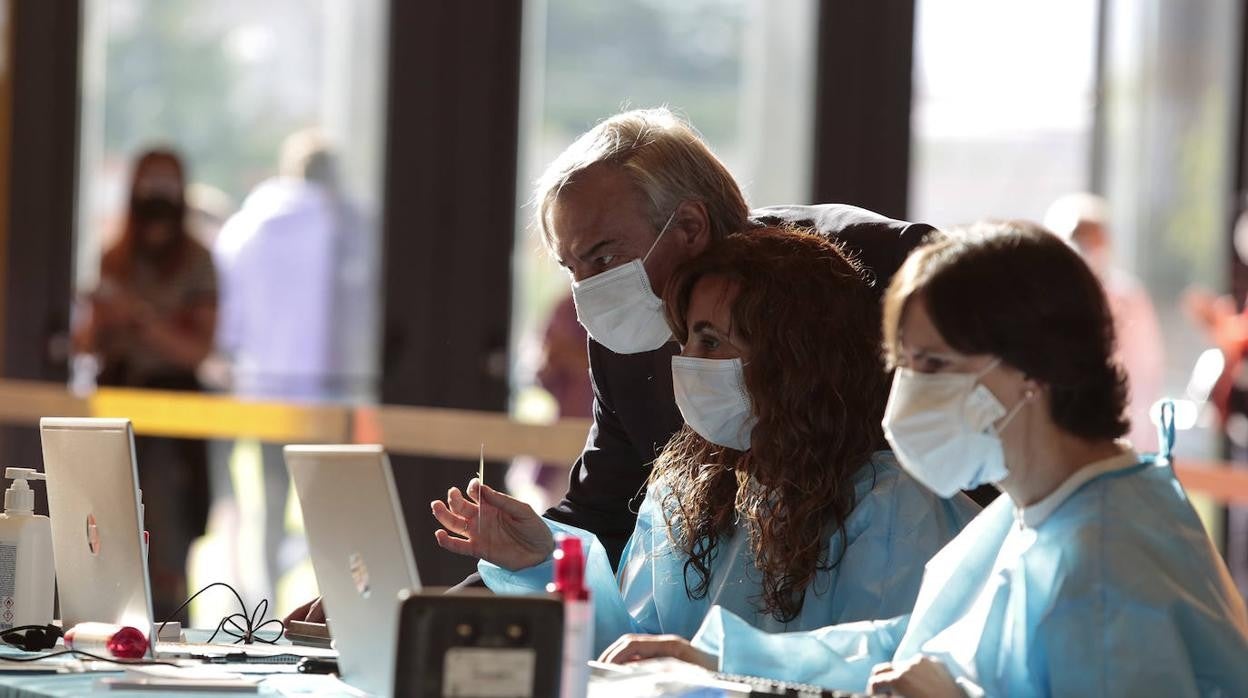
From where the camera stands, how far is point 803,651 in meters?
2.13

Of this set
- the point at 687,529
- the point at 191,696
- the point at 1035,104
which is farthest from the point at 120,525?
the point at 1035,104

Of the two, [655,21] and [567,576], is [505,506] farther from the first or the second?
[655,21]

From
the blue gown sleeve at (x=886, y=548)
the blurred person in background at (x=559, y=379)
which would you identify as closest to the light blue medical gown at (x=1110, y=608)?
the blue gown sleeve at (x=886, y=548)

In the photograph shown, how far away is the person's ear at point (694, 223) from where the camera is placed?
2.77m

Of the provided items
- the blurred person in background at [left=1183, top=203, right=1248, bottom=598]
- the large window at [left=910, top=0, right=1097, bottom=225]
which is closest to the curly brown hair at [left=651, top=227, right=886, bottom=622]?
the large window at [left=910, top=0, right=1097, bottom=225]

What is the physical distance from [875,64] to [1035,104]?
0.68 metres

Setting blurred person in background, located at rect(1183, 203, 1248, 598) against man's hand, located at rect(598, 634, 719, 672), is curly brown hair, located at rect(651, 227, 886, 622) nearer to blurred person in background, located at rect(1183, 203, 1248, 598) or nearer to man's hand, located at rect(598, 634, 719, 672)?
man's hand, located at rect(598, 634, 719, 672)

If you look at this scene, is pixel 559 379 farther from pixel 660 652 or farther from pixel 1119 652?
pixel 1119 652

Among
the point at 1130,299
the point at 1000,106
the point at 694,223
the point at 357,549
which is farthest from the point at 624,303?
the point at 1130,299

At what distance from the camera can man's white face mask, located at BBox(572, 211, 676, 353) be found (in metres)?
2.78

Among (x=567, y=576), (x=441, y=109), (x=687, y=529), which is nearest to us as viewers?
(x=567, y=576)

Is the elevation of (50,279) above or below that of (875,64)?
below

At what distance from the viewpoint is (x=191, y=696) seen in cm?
208

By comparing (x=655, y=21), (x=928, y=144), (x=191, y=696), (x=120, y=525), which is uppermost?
(x=655, y=21)
